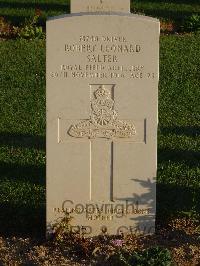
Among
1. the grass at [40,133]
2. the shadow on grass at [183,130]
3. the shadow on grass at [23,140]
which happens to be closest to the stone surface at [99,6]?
the grass at [40,133]

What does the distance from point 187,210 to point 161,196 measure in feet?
1.53

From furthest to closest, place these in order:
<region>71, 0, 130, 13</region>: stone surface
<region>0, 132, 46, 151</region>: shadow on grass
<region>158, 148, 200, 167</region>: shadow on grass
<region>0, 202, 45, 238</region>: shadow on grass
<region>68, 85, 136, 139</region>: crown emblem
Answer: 1. <region>0, 132, 46, 151</region>: shadow on grass
2. <region>158, 148, 200, 167</region>: shadow on grass
3. <region>0, 202, 45, 238</region>: shadow on grass
4. <region>71, 0, 130, 13</region>: stone surface
5. <region>68, 85, 136, 139</region>: crown emblem

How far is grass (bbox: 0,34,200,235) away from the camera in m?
6.56

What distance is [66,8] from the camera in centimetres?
1452

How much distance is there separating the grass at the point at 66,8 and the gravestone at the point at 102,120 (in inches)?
320

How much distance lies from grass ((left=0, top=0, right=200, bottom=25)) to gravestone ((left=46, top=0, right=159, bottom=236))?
8.13 m

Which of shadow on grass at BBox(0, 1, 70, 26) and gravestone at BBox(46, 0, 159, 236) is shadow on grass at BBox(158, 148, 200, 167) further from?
shadow on grass at BBox(0, 1, 70, 26)

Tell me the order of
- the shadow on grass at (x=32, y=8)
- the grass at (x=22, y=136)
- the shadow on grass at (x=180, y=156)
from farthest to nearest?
the shadow on grass at (x=32, y=8), the shadow on grass at (x=180, y=156), the grass at (x=22, y=136)

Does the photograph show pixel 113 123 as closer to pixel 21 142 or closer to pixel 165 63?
pixel 21 142

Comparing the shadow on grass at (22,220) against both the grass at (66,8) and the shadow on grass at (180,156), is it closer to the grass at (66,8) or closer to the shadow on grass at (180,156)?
the shadow on grass at (180,156)

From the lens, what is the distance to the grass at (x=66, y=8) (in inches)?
544

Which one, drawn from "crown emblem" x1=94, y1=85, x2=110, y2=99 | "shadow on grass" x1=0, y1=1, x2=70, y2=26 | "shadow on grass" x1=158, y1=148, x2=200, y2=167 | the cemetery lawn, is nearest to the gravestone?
"crown emblem" x1=94, y1=85, x2=110, y2=99

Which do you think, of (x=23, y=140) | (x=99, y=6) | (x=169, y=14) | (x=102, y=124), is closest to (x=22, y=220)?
(x=102, y=124)

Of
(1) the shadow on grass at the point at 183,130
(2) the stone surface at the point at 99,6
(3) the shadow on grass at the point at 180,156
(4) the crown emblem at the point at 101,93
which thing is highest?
(2) the stone surface at the point at 99,6
